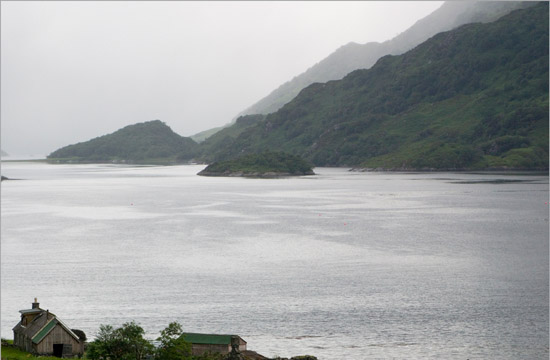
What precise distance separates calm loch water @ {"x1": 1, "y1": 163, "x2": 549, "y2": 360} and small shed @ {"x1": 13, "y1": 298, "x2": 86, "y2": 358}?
11.9 meters

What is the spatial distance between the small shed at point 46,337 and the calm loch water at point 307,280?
468 inches

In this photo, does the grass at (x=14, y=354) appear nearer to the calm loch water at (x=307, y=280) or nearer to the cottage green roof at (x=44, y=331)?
the cottage green roof at (x=44, y=331)

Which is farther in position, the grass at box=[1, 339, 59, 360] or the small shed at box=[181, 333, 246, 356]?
the small shed at box=[181, 333, 246, 356]

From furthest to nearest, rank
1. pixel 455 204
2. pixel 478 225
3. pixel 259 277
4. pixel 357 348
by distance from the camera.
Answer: pixel 455 204, pixel 478 225, pixel 259 277, pixel 357 348

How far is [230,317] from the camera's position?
68.9 m

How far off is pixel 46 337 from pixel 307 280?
45412 millimetres

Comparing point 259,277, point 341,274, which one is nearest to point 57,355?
point 259,277

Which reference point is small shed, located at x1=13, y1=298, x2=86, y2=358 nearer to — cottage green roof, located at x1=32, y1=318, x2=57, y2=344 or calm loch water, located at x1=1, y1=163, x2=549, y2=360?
cottage green roof, located at x1=32, y1=318, x2=57, y2=344

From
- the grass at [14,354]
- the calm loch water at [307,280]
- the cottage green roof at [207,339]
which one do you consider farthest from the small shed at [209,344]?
the grass at [14,354]

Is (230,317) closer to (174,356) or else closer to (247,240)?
(174,356)

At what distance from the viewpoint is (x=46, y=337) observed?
49219mm

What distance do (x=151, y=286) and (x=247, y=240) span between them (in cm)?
4550

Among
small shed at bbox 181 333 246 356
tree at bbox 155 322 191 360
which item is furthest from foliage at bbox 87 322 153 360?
small shed at bbox 181 333 246 356

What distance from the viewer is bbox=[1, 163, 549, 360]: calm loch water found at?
63.0 metres
